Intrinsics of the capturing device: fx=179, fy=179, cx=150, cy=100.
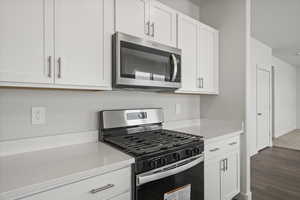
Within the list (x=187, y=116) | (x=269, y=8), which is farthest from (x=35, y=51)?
(x=269, y=8)

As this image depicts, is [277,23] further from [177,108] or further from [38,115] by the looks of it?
[38,115]

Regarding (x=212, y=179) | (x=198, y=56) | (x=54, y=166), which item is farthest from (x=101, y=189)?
(x=198, y=56)

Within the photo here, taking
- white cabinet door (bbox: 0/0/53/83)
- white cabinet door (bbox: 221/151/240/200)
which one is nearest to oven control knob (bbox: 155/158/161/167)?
white cabinet door (bbox: 0/0/53/83)

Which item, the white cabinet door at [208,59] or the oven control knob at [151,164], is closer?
the oven control knob at [151,164]

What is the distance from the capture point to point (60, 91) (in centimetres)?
145

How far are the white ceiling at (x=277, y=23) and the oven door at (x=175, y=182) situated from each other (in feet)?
8.20

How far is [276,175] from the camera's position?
2.97m

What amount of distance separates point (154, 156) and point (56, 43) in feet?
3.27

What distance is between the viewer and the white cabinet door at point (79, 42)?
1190 mm

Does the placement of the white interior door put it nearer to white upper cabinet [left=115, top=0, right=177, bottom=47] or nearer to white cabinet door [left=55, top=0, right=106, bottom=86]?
white upper cabinet [left=115, top=0, right=177, bottom=47]

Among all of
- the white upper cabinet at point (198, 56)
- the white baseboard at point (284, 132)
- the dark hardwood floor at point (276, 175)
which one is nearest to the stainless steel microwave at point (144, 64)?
the white upper cabinet at point (198, 56)

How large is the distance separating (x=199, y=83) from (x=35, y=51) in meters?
1.70

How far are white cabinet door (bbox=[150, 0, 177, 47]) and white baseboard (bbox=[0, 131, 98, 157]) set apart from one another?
110 centimetres

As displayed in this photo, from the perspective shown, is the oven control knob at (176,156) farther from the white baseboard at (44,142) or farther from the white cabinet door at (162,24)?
the white cabinet door at (162,24)
